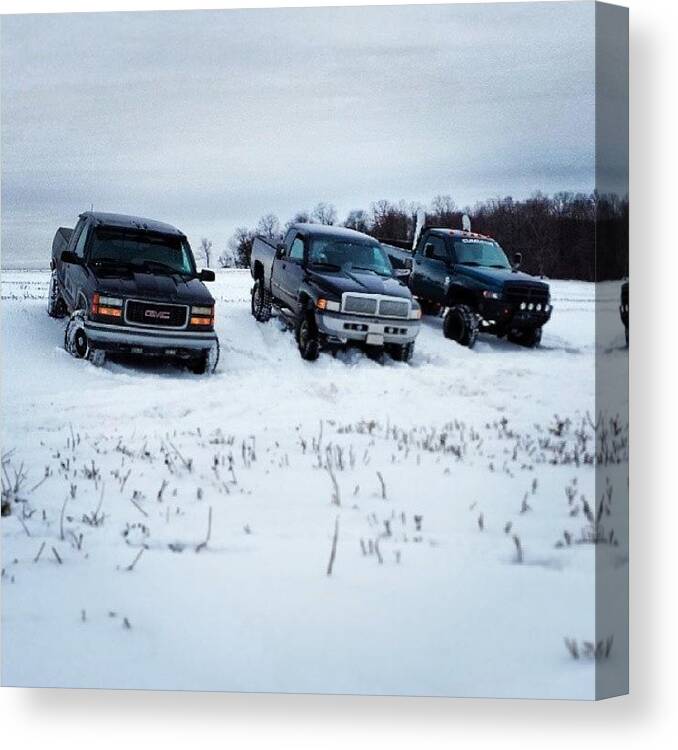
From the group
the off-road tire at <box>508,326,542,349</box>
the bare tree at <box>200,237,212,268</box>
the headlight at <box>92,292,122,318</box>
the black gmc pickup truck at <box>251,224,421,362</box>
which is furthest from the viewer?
the bare tree at <box>200,237,212,268</box>

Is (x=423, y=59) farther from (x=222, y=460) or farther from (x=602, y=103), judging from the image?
(x=222, y=460)

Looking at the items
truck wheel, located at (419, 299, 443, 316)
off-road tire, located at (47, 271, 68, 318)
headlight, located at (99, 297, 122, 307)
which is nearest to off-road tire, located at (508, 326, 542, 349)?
truck wheel, located at (419, 299, 443, 316)

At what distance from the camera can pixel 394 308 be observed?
22.9 feet

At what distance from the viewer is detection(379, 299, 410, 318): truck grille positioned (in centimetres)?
696

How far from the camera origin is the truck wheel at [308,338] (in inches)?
275

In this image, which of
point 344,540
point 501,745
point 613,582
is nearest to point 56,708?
point 344,540

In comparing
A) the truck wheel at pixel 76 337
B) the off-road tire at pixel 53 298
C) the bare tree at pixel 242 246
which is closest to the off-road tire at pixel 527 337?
the bare tree at pixel 242 246

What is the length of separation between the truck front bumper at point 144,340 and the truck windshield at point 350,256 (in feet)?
2.98

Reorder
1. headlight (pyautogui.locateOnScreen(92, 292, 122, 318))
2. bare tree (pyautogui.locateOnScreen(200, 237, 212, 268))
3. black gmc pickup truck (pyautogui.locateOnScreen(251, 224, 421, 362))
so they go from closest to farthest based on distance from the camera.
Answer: black gmc pickup truck (pyautogui.locateOnScreen(251, 224, 421, 362)) < headlight (pyautogui.locateOnScreen(92, 292, 122, 318)) < bare tree (pyautogui.locateOnScreen(200, 237, 212, 268))

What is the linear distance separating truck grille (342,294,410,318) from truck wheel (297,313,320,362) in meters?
0.24

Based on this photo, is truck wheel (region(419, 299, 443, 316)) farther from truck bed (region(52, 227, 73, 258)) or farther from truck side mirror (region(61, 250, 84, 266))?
truck bed (region(52, 227, 73, 258))

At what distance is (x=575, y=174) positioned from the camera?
21.6ft

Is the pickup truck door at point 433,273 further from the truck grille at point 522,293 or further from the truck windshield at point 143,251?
the truck windshield at point 143,251

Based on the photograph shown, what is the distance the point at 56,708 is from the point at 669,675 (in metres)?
3.79
